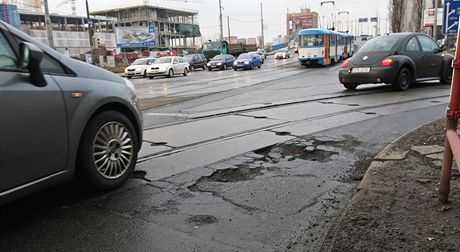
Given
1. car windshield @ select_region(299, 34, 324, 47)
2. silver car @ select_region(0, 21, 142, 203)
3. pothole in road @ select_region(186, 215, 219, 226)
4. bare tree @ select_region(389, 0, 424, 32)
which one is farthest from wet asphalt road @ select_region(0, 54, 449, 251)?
car windshield @ select_region(299, 34, 324, 47)

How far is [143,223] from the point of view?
355cm

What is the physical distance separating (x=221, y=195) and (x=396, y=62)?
9335mm

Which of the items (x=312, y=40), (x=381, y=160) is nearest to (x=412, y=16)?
(x=312, y=40)

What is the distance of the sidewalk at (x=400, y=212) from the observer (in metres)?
2.91

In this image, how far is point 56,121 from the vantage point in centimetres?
365

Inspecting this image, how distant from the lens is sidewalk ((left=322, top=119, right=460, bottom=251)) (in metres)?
2.91

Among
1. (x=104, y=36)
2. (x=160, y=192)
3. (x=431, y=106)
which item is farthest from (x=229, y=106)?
(x=104, y=36)

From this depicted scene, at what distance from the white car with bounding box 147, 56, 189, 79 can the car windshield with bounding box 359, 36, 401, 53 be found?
871 inches

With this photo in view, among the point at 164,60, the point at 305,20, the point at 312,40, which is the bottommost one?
the point at 164,60

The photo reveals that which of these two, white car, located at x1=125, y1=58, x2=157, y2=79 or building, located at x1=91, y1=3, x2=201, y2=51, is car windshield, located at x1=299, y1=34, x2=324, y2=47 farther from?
building, located at x1=91, y1=3, x2=201, y2=51

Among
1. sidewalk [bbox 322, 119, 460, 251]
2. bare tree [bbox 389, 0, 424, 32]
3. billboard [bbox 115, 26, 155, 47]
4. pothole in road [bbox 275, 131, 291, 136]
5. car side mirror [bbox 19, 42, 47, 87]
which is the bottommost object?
pothole in road [bbox 275, 131, 291, 136]

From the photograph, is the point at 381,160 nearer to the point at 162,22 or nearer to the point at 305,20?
the point at 162,22

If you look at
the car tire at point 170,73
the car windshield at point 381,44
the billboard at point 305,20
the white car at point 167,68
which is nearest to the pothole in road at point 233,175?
the car windshield at point 381,44

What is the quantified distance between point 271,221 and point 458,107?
167 cm
